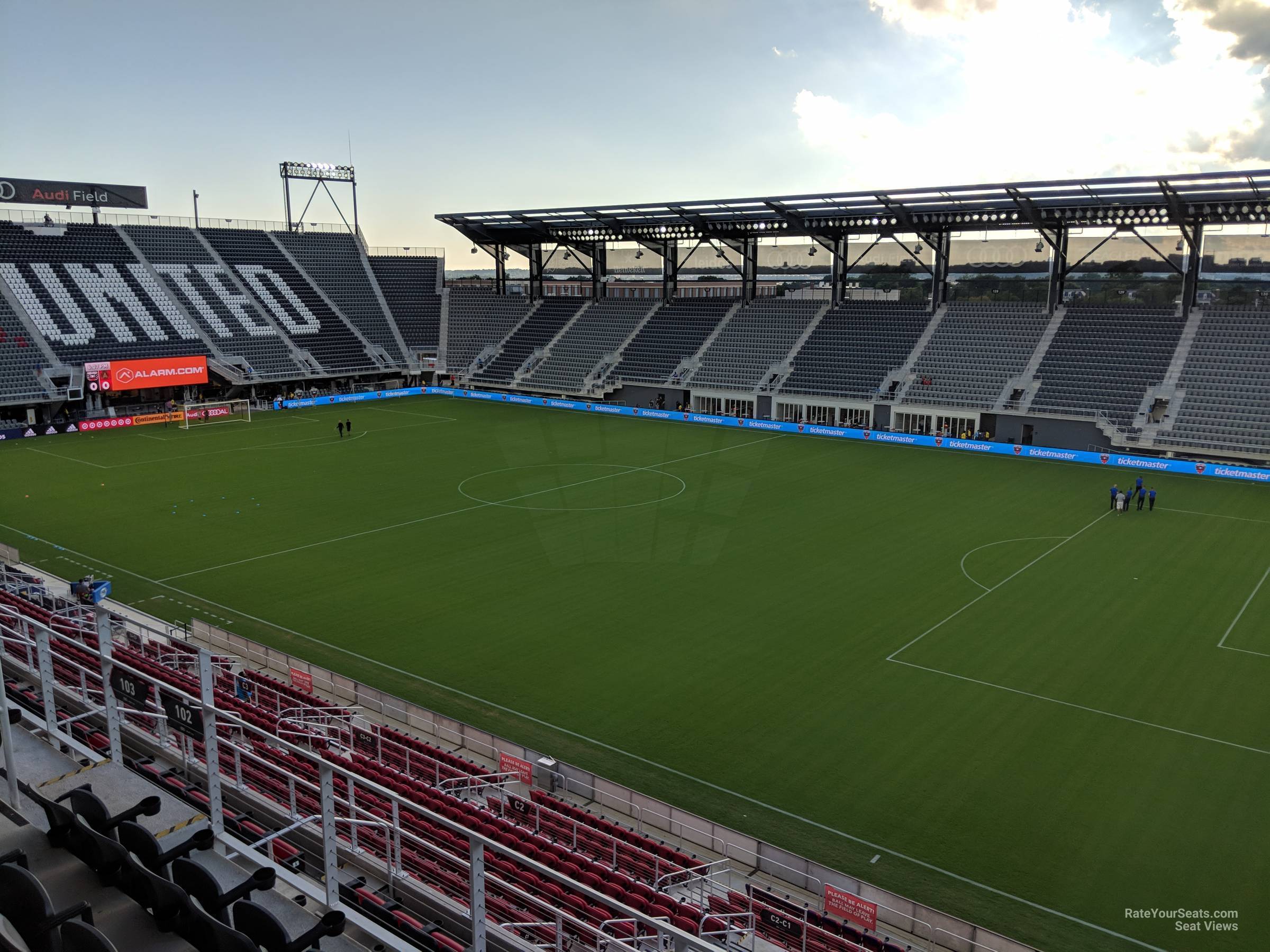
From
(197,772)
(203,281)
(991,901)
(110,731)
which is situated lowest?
(991,901)

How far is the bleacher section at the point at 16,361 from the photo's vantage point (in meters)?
50.8

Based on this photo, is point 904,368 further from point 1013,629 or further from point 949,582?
point 1013,629

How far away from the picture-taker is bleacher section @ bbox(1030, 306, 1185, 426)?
45.9 m

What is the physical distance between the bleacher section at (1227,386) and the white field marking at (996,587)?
13.1 m

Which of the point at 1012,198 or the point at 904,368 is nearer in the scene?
the point at 1012,198

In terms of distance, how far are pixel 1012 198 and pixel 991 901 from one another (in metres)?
41.8

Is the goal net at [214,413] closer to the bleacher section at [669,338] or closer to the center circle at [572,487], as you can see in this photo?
the center circle at [572,487]

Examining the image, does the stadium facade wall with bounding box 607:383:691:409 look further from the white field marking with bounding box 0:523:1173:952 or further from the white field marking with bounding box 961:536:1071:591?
the white field marking with bounding box 0:523:1173:952

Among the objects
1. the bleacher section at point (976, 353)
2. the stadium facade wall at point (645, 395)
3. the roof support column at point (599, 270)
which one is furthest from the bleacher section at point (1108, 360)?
the roof support column at point (599, 270)

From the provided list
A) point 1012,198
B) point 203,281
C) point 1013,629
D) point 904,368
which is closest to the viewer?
point 1013,629

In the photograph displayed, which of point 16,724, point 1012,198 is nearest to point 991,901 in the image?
point 16,724

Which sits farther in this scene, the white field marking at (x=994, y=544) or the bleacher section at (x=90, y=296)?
the bleacher section at (x=90, y=296)

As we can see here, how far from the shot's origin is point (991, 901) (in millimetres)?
12289

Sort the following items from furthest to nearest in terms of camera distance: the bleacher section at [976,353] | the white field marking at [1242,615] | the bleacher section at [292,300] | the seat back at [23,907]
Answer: the bleacher section at [292,300]
the bleacher section at [976,353]
the white field marking at [1242,615]
the seat back at [23,907]
